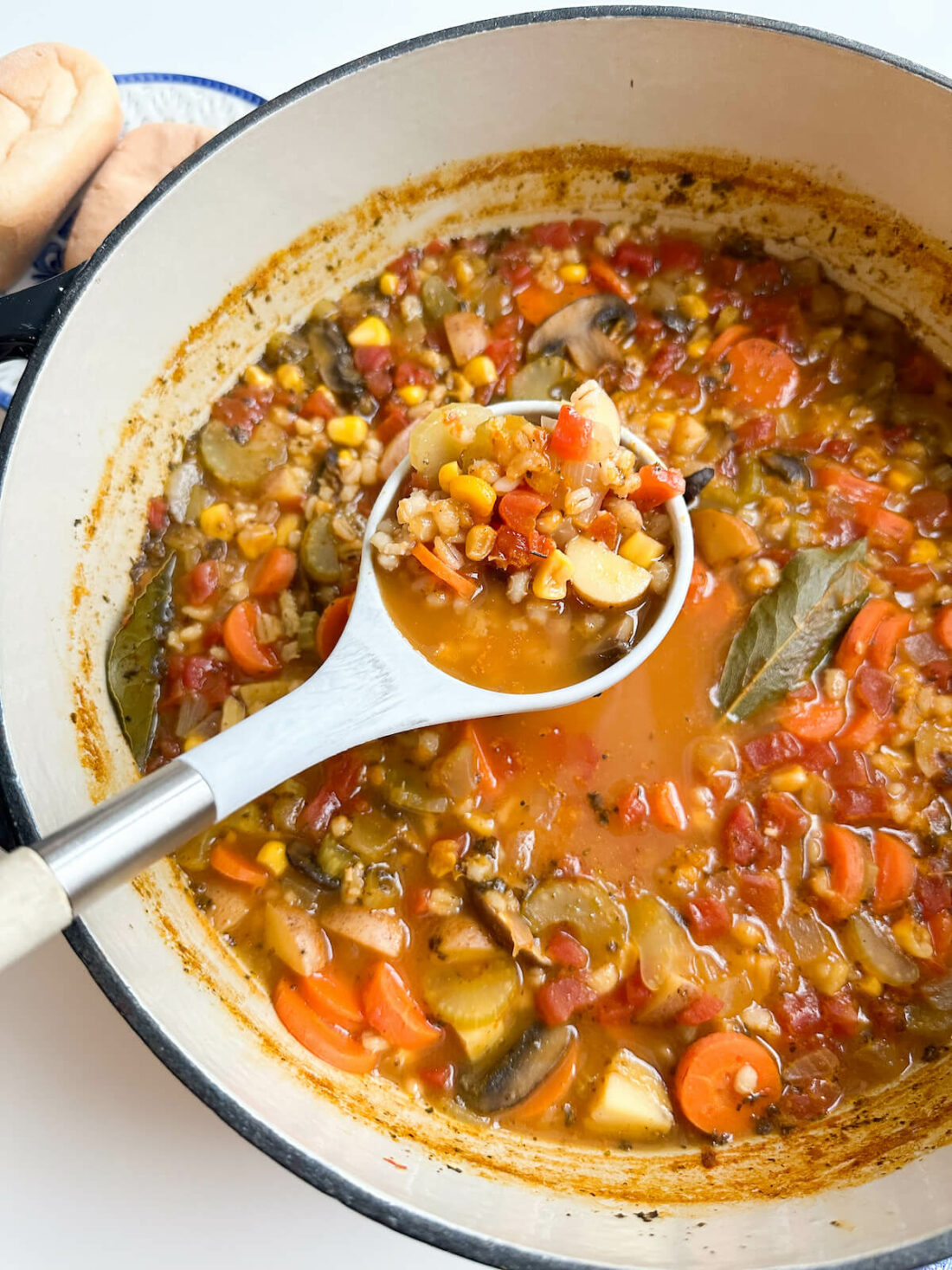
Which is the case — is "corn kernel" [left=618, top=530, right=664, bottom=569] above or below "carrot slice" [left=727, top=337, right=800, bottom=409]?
below

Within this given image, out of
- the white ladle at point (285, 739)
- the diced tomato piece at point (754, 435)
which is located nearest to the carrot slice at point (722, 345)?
the diced tomato piece at point (754, 435)

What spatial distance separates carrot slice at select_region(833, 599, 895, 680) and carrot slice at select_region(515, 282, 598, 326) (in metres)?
1.36

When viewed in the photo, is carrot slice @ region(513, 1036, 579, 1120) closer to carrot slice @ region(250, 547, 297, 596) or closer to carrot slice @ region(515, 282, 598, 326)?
carrot slice @ region(250, 547, 297, 596)

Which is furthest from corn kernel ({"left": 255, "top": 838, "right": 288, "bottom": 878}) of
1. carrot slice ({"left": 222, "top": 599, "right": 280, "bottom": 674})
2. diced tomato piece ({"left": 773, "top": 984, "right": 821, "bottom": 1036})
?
diced tomato piece ({"left": 773, "top": 984, "right": 821, "bottom": 1036})

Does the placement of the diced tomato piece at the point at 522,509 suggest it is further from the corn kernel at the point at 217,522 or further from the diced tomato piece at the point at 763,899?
the diced tomato piece at the point at 763,899

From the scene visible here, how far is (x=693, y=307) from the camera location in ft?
10.6

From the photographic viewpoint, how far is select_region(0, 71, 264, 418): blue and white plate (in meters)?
3.34

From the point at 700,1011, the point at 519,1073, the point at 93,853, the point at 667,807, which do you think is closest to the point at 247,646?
the point at 93,853

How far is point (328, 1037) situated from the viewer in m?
2.69

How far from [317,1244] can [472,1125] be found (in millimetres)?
553

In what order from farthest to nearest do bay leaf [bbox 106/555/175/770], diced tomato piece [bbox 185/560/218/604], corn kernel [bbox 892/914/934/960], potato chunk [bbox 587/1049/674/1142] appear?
diced tomato piece [bbox 185/560/218/604], bay leaf [bbox 106/555/175/770], corn kernel [bbox 892/914/934/960], potato chunk [bbox 587/1049/674/1142]

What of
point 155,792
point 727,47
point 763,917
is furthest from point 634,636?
point 727,47

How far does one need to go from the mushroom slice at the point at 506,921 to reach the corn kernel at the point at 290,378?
1680 mm

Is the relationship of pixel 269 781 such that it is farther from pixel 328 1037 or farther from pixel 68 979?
pixel 68 979
